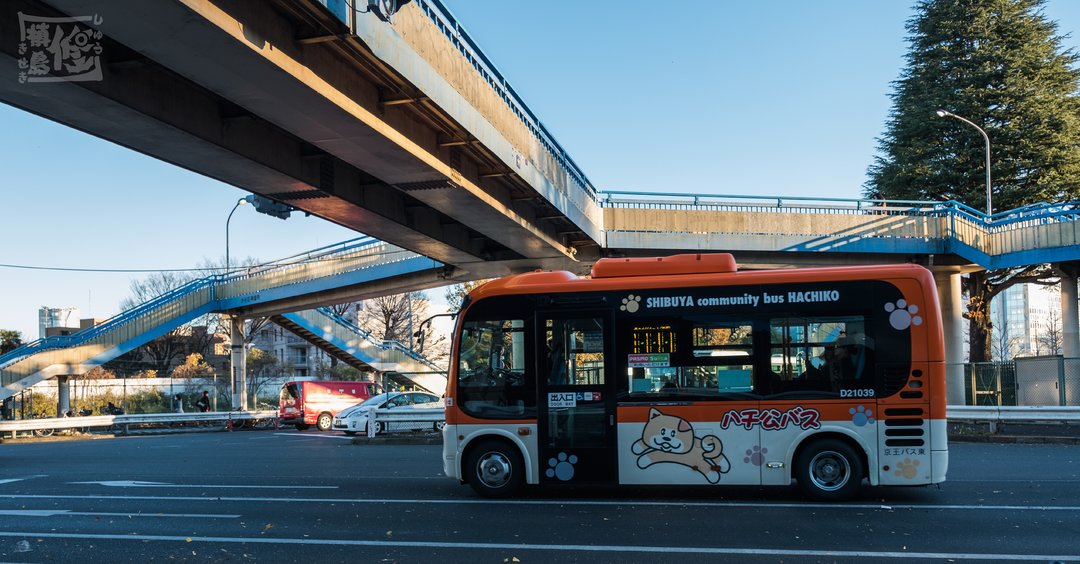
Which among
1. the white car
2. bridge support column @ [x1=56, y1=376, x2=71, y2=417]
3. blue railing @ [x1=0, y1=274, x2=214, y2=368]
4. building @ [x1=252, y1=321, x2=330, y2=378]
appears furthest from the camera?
building @ [x1=252, y1=321, x2=330, y2=378]

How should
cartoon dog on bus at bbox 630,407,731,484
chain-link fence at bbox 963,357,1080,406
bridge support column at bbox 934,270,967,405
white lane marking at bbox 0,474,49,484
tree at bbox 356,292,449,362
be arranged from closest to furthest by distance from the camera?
1. cartoon dog on bus at bbox 630,407,731,484
2. white lane marking at bbox 0,474,49,484
3. chain-link fence at bbox 963,357,1080,406
4. bridge support column at bbox 934,270,967,405
5. tree at bbox 356,292,449,362

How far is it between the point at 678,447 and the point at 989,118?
4060 cm

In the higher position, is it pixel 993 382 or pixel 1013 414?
pixel 993 382

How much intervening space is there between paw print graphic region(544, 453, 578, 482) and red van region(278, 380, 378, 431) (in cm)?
2528

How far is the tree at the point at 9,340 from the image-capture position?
58625 mm

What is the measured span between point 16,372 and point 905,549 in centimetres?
3677

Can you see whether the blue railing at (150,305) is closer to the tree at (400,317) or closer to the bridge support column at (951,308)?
the bridge support column at (951,308)

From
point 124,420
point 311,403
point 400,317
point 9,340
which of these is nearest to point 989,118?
point 311,403

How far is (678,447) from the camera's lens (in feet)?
38.3

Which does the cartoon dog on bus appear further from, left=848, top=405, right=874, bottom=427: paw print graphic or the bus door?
left=848, top=405, right=874, bottom=427: paw print graphic

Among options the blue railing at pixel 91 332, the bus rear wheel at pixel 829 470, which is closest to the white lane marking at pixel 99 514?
the bus rear wheel at pixel 829 470

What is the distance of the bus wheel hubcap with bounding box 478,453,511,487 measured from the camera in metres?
12.3

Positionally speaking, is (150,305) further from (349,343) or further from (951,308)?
(951,308)

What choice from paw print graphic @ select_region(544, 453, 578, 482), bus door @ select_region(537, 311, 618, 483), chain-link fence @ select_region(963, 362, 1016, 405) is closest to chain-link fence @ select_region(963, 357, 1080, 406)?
chain-link fence @ select_region(963, 362, 1016, 405)
